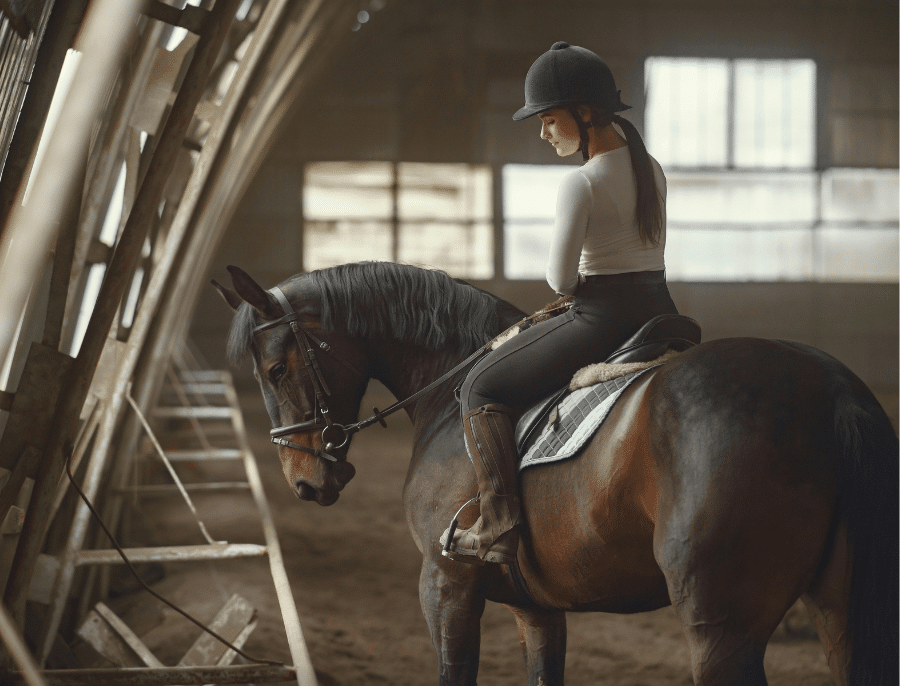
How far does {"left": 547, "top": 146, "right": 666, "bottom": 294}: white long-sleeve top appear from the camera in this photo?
1.99m

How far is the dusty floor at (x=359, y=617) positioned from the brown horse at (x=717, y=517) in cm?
242

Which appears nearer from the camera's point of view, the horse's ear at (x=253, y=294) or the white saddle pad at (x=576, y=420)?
the white saddle pad at (x=576, y=420)

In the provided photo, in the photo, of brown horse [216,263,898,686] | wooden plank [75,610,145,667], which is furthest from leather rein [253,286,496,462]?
wooden plank [75,610,145,667]

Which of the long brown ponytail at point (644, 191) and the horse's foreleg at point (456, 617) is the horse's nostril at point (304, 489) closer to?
the horse's foreleg at point (456, 617)

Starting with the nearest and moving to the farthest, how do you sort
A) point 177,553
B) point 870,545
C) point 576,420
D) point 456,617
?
point 870,545 → point 576,420 → point 456,617 → point 177,553

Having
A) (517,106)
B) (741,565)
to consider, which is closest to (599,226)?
(741,565)

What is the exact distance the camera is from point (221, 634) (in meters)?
4.07

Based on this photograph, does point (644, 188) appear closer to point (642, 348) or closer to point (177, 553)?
point (642, 348)

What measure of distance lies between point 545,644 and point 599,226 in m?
1.37

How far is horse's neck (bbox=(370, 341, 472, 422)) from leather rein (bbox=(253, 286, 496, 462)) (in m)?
0.06

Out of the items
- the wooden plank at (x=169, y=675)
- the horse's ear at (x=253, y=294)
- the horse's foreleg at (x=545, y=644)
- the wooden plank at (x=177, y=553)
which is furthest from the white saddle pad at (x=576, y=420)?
the wooden plank at (x=177, y=553)

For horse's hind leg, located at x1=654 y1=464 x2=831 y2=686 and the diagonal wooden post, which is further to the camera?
the diagonal wooden post

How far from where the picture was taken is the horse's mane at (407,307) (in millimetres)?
2453

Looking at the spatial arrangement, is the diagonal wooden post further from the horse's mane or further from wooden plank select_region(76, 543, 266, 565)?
wooden plank select_region(76, 543, 266, 565)
